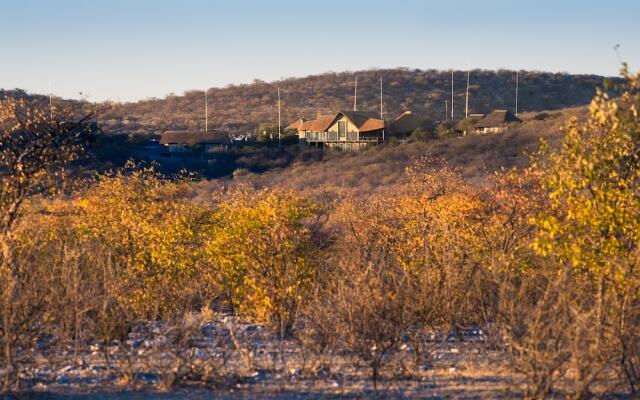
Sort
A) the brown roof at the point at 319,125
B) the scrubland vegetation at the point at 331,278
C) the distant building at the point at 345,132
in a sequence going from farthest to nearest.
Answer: the brown roof at the point at 319,125 < the distant building at the point at 345,132 < the scrubland vegetation at the point at 331,278

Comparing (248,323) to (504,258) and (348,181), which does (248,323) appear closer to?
(504,258)

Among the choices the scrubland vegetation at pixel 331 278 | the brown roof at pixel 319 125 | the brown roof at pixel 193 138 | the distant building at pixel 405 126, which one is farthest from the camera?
the brown roof at pixel 319 125

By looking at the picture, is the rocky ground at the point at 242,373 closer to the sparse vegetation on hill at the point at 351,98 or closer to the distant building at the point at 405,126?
the distant building at the point at 405,126

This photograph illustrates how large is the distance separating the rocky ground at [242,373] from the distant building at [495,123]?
163ft

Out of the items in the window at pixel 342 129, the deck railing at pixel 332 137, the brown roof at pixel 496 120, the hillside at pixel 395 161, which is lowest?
the hillside at pixel 395 161

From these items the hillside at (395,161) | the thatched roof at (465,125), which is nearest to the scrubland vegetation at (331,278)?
the hillside at (395,161)

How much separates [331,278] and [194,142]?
47.2 m

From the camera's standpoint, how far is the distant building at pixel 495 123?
194ft

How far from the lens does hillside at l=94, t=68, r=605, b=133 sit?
88688 mm

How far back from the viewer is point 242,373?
366 inches

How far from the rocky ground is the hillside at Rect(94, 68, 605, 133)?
70.0m

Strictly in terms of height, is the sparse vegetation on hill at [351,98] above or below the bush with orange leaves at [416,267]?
above

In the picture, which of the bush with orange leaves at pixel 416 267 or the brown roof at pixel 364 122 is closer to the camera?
the bush with orange leaves at pixel 416 267

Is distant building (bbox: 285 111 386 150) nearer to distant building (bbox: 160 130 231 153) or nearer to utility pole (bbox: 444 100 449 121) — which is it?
distant building (bbox: 160 130 231 153)
